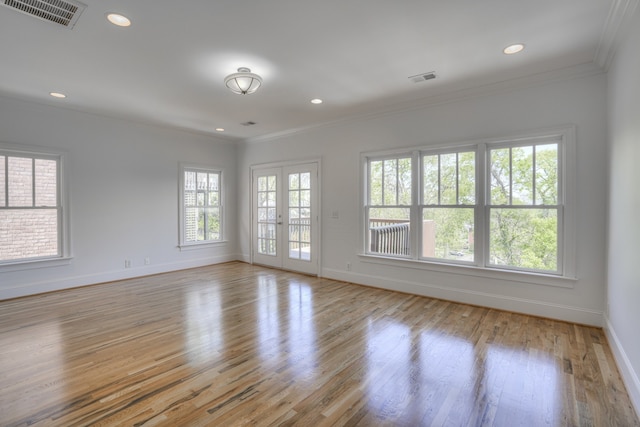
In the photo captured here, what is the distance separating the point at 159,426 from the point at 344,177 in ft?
13.9

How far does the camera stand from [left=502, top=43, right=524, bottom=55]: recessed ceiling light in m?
2.93

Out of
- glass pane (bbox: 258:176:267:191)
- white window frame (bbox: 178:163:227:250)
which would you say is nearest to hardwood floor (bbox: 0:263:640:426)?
white window frame (bbox: 178:163:227:250)

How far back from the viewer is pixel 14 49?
295 centimetres

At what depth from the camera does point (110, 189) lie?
5.31 meters

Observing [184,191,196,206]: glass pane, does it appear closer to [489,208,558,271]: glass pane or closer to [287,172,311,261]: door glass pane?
[287,172,311,261]: door glass pane

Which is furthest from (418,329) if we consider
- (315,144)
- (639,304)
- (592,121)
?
(315,144)

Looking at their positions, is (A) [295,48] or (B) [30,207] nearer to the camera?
(A) [295,48]

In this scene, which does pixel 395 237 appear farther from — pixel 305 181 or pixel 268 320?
pixel 268 320

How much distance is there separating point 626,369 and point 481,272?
1791 mm

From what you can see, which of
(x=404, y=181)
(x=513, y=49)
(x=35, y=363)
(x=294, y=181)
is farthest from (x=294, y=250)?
(x=513, y=49)

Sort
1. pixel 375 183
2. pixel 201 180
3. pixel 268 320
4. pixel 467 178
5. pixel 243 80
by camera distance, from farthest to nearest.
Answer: pixel 201 180
pixel 375 183
pixel 467 178
pixel 268 320
pixel 243 80

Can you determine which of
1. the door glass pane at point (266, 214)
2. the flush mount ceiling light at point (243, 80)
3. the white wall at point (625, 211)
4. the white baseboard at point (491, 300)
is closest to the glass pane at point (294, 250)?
the door glass pane at point (266, 214)

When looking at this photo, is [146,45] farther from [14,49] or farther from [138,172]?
[138,172]

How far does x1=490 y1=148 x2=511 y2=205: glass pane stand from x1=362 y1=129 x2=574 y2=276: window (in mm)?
11
